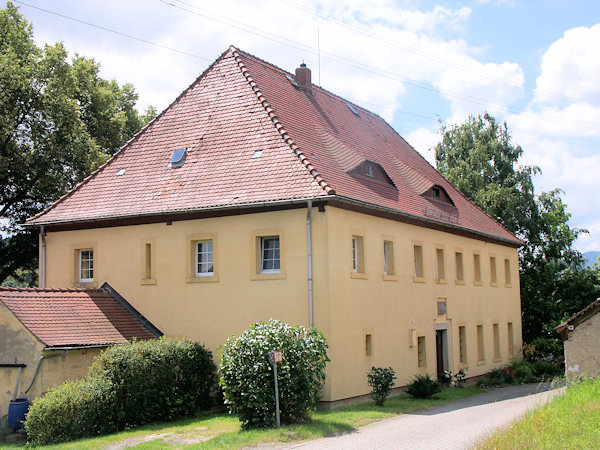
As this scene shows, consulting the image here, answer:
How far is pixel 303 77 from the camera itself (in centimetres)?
2614

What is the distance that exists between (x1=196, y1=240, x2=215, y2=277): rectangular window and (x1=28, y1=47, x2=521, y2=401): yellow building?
4cm

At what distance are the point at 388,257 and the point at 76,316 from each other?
9.08m

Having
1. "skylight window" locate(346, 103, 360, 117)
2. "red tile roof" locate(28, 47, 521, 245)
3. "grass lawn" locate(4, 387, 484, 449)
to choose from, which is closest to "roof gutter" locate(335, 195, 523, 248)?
"red tile roof" locate(28, 47, 521, 245)

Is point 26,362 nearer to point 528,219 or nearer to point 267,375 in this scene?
point 267,375

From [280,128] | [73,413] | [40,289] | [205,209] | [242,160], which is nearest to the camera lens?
[73,413]

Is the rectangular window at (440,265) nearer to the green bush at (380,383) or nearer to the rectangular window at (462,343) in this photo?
the rectangular window at (462,343)

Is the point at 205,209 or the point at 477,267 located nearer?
the point at 205,209

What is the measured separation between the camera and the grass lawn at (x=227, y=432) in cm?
1388

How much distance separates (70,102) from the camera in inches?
1166

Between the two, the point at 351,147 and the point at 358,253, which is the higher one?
the point at 351,147

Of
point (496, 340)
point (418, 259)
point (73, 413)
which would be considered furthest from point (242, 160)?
point (496, 340)

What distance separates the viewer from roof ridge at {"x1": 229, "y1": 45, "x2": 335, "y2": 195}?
59.5 feet

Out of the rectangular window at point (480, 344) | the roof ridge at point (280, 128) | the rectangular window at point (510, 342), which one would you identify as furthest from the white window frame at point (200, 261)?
the rectangular window at point (510, 342)

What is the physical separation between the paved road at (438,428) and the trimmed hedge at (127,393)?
473cm
